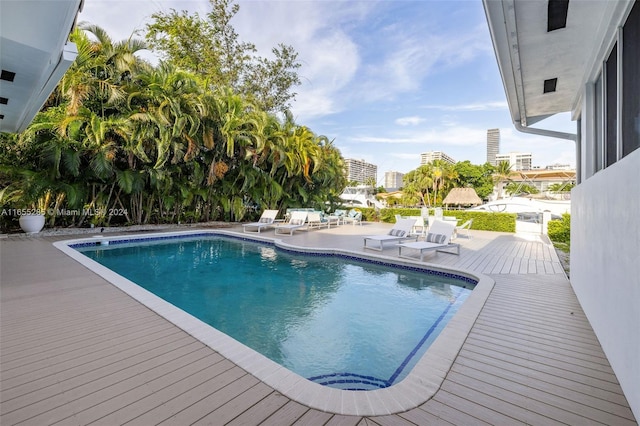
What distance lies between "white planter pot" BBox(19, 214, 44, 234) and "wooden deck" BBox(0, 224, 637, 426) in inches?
321

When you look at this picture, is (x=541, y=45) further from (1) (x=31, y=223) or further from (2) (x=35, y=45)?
(1) (x=31, y=223)

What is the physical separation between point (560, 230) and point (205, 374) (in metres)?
15.5

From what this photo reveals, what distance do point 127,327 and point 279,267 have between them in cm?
492

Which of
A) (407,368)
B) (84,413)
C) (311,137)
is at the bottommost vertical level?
(407,368)

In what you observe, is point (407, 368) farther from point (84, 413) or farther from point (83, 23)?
point (83, 23)

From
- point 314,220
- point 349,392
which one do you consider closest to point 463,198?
point 314,220

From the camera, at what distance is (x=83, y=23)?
1188 centimetres

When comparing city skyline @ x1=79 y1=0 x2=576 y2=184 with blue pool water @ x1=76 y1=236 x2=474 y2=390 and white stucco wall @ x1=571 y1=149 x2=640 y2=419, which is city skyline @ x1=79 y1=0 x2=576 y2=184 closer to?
white stucco wall @ x1=571 y1=149 x2=640 y2=419

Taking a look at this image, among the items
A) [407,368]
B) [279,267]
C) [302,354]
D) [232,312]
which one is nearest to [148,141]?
[279,267]

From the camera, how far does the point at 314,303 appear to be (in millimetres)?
5812

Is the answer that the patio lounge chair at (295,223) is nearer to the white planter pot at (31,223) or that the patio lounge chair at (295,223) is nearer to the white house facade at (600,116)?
the white planter pot at (31,223)

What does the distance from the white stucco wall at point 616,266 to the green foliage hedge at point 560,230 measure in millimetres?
11150

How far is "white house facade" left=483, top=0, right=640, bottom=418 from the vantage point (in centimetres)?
241

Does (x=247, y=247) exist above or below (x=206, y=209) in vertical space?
below
